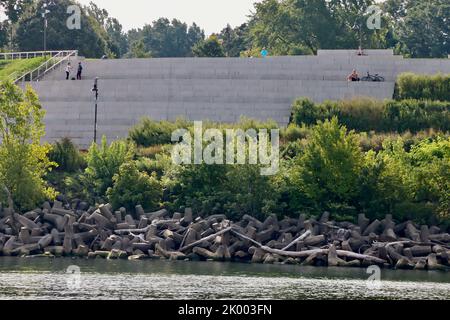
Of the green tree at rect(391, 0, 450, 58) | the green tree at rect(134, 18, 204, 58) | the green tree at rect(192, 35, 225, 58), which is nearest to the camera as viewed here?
the green tree at rect(192, 35, 225, 58)

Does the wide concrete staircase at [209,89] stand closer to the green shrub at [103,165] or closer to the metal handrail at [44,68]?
the metal handrail at [44,68]

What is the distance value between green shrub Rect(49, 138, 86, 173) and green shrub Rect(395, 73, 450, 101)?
1846cm

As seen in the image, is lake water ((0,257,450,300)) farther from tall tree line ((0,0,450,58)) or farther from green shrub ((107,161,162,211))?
tall tree line ((0,0,450,58))

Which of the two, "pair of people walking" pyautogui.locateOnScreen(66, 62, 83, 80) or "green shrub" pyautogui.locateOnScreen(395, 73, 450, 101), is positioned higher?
"pair of people walking" pyautogui.locateOnScreen(66, 62, 83, 80)

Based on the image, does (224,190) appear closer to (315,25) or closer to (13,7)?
(315,25)

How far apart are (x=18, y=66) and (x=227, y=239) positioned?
38298 millimetres

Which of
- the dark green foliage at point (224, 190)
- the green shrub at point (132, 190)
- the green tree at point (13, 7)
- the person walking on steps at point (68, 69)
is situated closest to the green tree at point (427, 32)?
the green tree at point (13, 7)

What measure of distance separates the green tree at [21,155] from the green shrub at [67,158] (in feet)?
14.1

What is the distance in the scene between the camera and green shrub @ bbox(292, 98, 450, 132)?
78500mm

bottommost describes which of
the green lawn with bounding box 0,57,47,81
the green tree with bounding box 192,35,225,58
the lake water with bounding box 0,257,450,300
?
the lake water with bounding box 0,257,450,300

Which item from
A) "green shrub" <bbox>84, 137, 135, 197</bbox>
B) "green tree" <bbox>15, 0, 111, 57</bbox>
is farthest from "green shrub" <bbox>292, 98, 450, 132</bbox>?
"green tree" <bbox>15, 0, 111, 57</bbox>

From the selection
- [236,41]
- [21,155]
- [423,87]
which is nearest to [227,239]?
[21,155]

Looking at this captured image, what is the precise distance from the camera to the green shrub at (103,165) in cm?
7075
